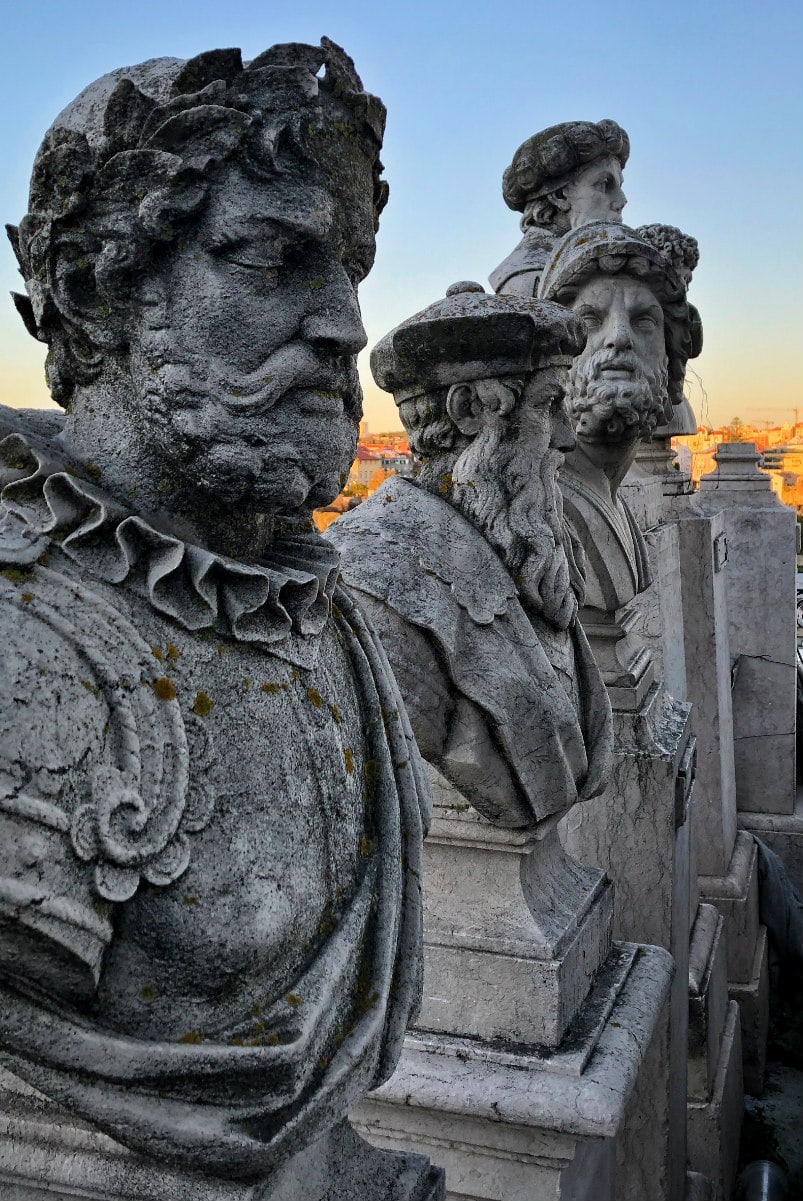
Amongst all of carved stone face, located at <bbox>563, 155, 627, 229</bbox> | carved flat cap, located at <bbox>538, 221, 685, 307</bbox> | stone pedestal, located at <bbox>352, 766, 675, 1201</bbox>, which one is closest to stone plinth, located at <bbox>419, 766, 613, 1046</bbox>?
stone pedestal, located at <bbox>352, 766, 675, 1201</bbox>

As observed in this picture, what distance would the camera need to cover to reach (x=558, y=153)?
A: 6.66 m

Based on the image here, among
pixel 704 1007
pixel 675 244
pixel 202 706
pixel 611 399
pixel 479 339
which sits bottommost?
pixel 704 1007

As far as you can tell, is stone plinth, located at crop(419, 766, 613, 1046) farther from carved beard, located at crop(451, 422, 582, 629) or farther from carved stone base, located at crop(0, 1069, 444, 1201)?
carved stone base, located at crop(0, 1069, 444, 1201)

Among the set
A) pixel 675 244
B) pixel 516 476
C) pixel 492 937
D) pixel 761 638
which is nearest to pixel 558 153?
pixel 675 244

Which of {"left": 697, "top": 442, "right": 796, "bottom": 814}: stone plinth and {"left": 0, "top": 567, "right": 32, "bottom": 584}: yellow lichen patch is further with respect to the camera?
{"left": 697, "top": 442, "right": 796, "bottom": 814}: stone plinth

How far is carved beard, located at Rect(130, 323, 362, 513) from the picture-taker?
62.4 inches

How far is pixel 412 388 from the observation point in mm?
3012

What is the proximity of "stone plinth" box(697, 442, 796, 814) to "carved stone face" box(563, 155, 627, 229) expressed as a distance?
6.50 ft

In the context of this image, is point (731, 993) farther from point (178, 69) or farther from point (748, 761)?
point (178, 69)

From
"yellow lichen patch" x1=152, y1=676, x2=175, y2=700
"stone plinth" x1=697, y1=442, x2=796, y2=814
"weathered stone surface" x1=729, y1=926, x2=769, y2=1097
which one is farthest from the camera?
"stone plinth" x1=697, y1=442, x2=796, y2=814

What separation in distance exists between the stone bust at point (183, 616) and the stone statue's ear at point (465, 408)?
1168 millimetres

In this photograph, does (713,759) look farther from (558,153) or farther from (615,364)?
(558,153)

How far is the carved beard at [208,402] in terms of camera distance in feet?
5.20

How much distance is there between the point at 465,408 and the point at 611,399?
56.0 inches
